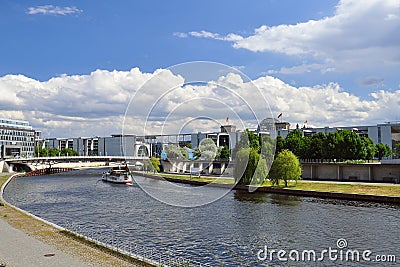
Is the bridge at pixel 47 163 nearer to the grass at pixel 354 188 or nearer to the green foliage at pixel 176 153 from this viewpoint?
the green foliage at pixel 176 153

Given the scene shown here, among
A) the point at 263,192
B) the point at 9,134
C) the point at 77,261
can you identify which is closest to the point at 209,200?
the point at 263,192

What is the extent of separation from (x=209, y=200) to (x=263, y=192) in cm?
1199

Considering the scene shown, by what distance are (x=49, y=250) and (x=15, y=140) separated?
162 meters

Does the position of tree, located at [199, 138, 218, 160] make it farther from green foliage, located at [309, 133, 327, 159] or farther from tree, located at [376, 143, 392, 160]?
tree, located at [376, 143, 392, 160]

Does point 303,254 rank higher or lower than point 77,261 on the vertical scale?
lower

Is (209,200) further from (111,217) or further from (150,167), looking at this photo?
(150,167)

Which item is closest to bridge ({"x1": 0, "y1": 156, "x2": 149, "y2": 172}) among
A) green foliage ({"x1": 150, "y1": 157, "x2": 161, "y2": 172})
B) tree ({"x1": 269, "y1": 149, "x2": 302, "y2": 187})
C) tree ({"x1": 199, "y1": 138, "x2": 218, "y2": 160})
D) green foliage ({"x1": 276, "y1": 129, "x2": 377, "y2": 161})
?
green foliage ({"x1": 150, "y1": 157, "x2": 161, "y2": 172})

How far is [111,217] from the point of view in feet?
118

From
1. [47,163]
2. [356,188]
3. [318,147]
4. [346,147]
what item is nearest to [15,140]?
[47,163]

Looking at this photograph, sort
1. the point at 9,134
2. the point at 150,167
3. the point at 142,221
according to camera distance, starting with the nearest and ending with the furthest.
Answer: the point at 142,221
the point at 150,167
the point at 9,134

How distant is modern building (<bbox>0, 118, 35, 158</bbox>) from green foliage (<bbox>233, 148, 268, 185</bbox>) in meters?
118

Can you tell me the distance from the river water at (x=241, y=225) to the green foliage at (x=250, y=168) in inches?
531

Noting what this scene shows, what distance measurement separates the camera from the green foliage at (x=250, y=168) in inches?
2422

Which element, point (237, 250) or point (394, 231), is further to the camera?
point (394, 231)
